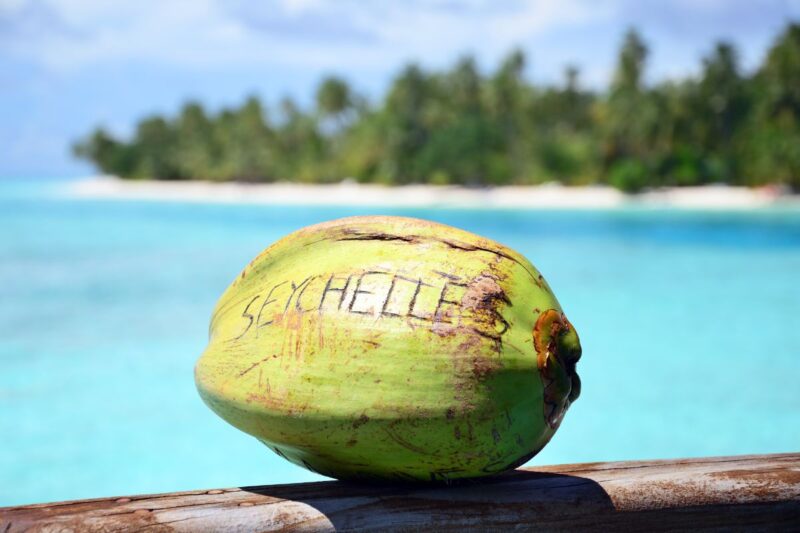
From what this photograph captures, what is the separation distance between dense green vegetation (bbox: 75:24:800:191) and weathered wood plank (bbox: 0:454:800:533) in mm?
25324

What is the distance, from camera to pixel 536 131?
30.5 m

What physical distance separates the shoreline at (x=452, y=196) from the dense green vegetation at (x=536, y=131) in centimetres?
71

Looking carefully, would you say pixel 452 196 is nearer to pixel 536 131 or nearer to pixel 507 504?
pixel 536 131

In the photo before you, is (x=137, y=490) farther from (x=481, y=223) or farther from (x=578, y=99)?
(x=578, y=99)

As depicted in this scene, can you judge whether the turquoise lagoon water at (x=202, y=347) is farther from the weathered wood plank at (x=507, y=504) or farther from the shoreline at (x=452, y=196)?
the shoreline at (x=452, y=196)

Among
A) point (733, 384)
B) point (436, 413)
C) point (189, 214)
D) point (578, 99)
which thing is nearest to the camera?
point (436, 413)

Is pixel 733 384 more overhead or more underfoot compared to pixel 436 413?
more underfoot

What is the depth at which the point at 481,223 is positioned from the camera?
18609 mm

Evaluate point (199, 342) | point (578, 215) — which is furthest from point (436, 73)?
point (199, 342)

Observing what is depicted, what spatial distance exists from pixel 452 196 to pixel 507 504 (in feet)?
93.1

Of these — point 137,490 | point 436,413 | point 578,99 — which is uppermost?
point 578,99

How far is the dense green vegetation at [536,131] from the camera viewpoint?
2573 cm

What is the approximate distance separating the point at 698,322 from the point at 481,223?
11092mm

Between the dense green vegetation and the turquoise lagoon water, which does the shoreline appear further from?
the turquoise lagoon water
